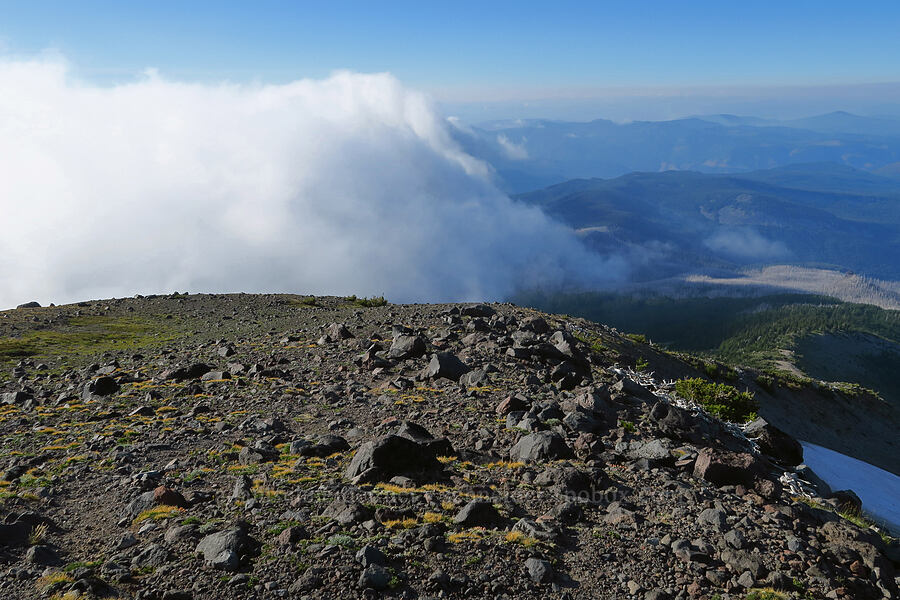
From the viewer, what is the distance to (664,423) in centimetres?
1822

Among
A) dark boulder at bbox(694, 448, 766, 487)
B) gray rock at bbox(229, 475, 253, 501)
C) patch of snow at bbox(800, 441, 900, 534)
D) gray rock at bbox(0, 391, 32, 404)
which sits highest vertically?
gray rock at bbox(229, 475, 253, 501)

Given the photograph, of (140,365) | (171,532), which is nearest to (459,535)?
(171,532)

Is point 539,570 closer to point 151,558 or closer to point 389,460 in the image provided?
point 389,460

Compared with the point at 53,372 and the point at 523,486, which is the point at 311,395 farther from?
the point at 53,372

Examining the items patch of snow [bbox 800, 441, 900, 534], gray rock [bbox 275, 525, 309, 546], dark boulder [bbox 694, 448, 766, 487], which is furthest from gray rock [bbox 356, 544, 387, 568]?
patch of snow [bbox 800, 441, 900, 534]

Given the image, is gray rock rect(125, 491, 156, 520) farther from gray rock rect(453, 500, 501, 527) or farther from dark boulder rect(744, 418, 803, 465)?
dark boulder rect(744, 418, 803, 465)

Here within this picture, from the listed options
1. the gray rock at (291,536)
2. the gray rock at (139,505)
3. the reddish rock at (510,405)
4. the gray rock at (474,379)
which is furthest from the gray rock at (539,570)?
the gray rock at (474,379)

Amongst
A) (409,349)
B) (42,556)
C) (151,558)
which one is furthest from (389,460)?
(409,349)

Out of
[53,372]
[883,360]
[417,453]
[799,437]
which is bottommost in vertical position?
[883,360]

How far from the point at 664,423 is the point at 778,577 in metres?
8.11

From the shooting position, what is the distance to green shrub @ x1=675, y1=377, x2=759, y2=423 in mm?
23469

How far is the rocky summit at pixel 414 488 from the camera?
33.5ft

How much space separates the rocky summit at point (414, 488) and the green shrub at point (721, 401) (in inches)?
5.5

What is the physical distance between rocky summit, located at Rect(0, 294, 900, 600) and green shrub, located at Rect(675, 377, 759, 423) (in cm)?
14
